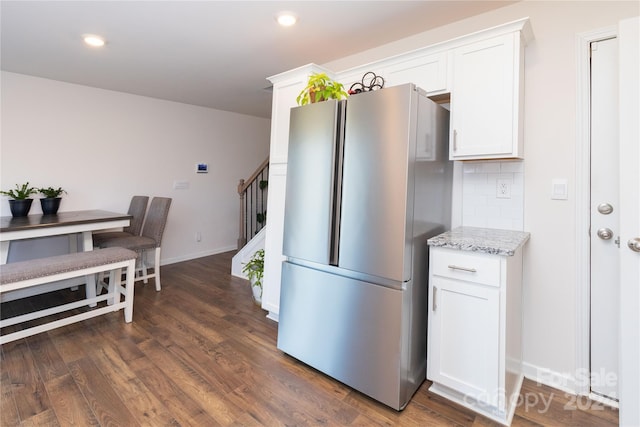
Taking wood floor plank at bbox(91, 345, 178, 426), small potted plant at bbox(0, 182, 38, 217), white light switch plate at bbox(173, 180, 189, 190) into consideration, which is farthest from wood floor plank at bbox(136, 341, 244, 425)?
white light switch plate at bbox(173, 180, 189, 190)

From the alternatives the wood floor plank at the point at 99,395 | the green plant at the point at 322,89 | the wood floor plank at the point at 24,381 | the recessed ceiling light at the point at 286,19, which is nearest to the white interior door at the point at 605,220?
the green plant at the point at 322,89

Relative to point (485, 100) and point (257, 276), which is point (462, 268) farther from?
point (257, 276)

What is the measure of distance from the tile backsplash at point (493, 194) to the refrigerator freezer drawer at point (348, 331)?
2.94ft

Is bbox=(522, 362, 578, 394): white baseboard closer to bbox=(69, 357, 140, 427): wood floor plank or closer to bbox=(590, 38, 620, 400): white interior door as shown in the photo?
bbox=(590, 38, 620, 400): white interior door

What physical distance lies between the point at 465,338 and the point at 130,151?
439cm

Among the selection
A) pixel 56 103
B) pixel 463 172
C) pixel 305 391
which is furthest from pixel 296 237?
pixel 56 103

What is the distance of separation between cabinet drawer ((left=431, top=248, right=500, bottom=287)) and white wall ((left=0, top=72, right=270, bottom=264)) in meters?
4.04

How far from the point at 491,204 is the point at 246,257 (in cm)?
290

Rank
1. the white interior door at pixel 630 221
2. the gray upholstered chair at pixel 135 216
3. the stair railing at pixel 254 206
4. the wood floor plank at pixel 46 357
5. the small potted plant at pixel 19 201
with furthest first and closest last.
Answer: the stair railing at pixel 254 206 < the gray upholstered chair at pixel 135 216 < the small potted plant at pixel 19 201 < the wood floor plank at pixel 46 357 < the white interior door at pixel 630 221

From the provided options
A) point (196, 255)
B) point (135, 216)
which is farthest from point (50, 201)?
point (196, 255)

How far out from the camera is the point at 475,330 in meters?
1.61

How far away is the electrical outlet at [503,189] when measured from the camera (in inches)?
78.2

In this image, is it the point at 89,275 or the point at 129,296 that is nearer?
the point at 129,296

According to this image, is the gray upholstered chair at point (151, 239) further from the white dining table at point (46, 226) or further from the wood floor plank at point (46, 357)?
the wood floor plank at point (46, 357)
